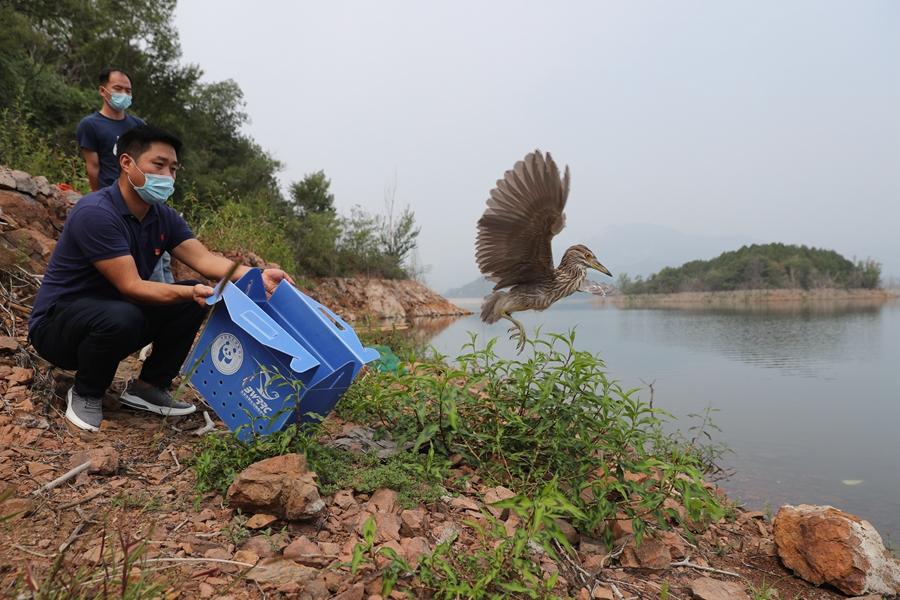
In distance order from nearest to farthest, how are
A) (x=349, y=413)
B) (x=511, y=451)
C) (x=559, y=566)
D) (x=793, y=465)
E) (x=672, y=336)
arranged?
(x=559, y=566), (x=511, y=451), (x=349, y=413), (x=793, y=465), (x=672, y=336)

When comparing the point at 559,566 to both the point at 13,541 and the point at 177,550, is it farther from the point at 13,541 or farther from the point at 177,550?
the point at 13,541

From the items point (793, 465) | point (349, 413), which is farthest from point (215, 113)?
point (793, 465)

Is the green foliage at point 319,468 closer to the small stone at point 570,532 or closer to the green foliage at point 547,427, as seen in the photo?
the green foliage at point 547,427

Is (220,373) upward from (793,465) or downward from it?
upward

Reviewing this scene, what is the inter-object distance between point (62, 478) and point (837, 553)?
125 inches

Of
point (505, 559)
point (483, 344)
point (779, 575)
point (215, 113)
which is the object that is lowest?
point (779, 575)

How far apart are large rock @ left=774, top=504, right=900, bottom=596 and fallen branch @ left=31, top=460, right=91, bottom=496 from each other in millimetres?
3060

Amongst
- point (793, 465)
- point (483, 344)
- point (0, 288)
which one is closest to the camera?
point (483, 344)

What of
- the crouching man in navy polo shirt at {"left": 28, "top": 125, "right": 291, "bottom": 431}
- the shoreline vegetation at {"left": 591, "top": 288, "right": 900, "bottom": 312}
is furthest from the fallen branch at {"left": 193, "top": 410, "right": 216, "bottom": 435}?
the shoreline vegetation at {"left": 591, "top": 288, "right": 900, "bottom": 312}

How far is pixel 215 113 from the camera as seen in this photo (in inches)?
688

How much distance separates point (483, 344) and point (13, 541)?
1928 mm

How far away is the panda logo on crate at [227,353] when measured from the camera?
6.68ft

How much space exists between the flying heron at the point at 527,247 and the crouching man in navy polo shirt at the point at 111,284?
1.10 meters

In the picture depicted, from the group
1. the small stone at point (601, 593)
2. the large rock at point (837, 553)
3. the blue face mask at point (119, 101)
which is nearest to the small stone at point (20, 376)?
the blue face mask at point (119, 101)
